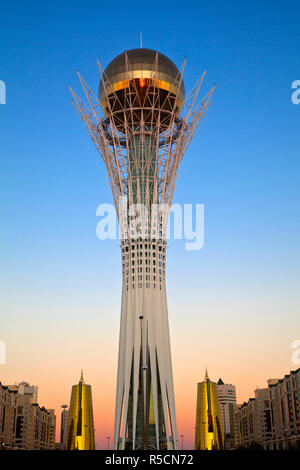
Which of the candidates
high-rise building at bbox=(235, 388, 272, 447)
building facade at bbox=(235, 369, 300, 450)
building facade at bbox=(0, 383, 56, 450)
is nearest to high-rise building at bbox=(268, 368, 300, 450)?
building facade at bbox=(235, 369, 300, 450)

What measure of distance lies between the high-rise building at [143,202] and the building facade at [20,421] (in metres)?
52.6

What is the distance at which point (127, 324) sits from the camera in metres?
68.6

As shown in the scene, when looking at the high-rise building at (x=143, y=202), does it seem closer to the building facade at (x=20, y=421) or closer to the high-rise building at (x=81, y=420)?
the high-rise building at (x=81, y=420)

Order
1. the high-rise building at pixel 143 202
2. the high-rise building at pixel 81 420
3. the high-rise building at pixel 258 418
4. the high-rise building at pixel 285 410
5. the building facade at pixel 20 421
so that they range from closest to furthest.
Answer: the high-rise building at pixel 143 202 < the high-rise building at pixel 81 420 < the high-rise building at pixel 285 410 < the building facade at pixel 20 421 < the high-rise building at pixel 258 418

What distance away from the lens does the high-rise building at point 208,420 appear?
8425 centimetres

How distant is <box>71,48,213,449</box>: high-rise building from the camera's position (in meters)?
66.6

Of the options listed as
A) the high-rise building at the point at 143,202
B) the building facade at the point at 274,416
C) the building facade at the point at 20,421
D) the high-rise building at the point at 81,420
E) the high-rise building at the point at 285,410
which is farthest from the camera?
the building facade at the point at 20,421

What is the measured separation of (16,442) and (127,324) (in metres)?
76.0

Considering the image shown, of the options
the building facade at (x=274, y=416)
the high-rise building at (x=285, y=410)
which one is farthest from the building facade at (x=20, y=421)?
the high-rise building at (x=285, y=410)

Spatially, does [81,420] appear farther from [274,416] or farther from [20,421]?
[20,421]

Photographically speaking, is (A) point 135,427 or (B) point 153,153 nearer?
(A) point 135,427
